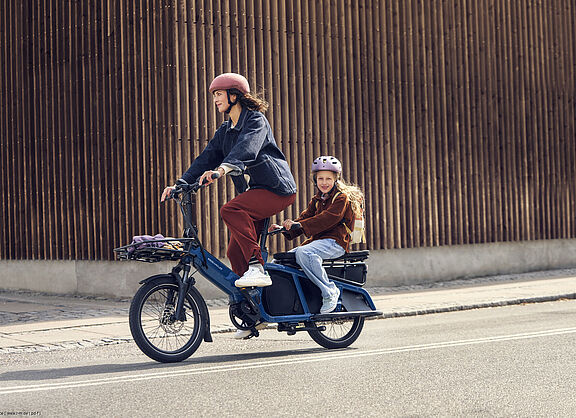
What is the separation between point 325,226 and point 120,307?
556 cm

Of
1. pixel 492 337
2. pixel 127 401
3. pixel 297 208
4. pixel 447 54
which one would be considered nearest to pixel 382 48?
pixel 447 54

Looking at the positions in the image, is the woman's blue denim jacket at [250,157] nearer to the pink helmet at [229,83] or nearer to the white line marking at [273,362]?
the pink helmet at [229,83]

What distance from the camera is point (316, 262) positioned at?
7582 millimetres

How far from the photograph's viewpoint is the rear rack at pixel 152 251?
273 inches

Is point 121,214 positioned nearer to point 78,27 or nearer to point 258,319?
point 78,27

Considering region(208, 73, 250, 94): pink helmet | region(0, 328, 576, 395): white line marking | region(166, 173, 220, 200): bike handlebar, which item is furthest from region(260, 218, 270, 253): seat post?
region(208, 73, 250, 94): pink helmet

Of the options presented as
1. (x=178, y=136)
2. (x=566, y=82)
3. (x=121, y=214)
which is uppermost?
(x=566, y=82)

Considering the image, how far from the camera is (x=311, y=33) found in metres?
15.2

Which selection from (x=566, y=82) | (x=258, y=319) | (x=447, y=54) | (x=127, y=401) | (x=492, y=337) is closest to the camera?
(x=127, y=401)

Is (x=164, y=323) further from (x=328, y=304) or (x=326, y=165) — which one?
(x=326, y=165)

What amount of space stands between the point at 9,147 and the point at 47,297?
11.3 ft

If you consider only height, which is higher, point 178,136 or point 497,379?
point 178,136

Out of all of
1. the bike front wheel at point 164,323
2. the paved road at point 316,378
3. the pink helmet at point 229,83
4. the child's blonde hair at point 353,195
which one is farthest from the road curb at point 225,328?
the pink helmet at point 229,83

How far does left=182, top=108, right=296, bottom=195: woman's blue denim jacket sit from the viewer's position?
7.17m
